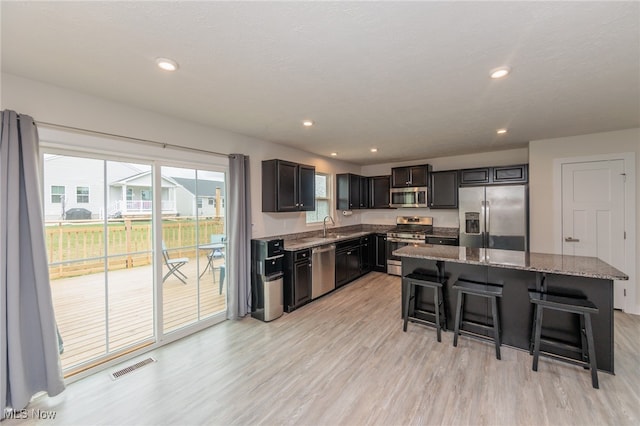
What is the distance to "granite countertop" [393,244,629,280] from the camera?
241 cm

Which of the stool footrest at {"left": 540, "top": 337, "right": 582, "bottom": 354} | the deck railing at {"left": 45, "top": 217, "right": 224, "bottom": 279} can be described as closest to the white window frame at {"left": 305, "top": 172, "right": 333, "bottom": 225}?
the deck railing at {"left": 45, "top": 217, "right": 224, "bottom": 279}

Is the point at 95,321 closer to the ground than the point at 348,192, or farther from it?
closer to the ground

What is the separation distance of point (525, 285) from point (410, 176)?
11.2 feet

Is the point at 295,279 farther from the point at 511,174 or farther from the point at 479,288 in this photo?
the point at 511,174

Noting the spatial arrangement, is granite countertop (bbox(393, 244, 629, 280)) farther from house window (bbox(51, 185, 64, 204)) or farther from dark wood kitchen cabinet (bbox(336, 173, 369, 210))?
house window (bbox(51, 185, 64, 204))

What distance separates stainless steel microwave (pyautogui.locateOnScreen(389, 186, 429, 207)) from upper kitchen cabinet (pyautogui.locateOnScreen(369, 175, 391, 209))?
0.19 metres

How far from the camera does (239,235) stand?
372 cm

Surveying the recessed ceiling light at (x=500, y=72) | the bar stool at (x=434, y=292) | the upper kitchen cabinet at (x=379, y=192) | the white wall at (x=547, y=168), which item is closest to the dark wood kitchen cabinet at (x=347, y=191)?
the upper kitchen cabinet at (x=379, y=192)

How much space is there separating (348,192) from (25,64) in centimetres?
494

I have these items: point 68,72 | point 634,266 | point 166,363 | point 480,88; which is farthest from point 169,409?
point 634,266

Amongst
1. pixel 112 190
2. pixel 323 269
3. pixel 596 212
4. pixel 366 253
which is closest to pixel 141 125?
pixel 112 190

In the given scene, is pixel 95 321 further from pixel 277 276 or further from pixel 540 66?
pixel 540 66

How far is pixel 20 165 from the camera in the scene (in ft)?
6.78

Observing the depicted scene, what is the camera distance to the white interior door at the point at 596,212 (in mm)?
3898
